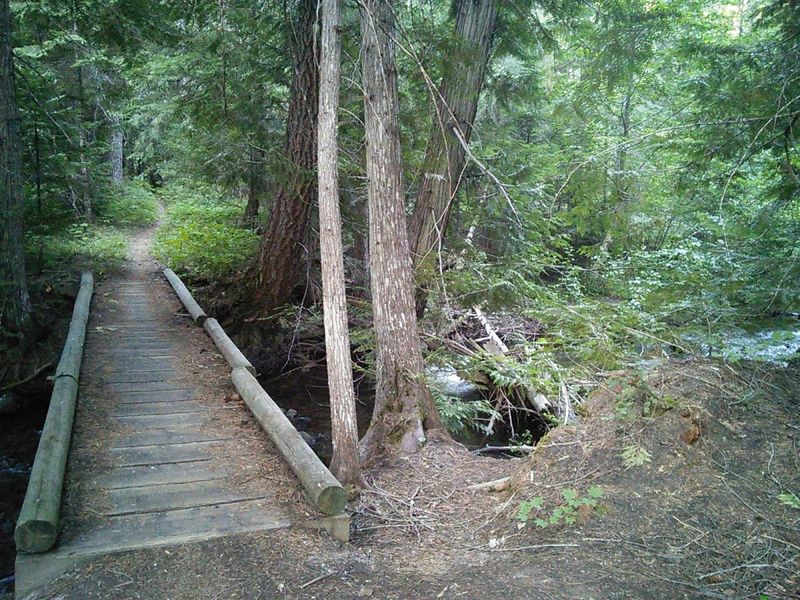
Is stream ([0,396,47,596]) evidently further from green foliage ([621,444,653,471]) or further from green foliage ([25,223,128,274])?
green foliage ([621,444,653,471])

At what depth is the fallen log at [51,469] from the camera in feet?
11.5

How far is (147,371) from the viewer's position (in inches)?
279

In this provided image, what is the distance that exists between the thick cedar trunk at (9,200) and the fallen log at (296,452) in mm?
4922

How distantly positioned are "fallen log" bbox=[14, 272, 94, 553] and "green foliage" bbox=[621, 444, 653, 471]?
406cm

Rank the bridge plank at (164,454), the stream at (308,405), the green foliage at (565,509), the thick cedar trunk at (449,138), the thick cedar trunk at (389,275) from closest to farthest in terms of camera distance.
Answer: the green foliage at (565,509) < the bridge plank at (164,454) < the stream at (308,405) < the thick cedar trunk at (389,275) < the thick cedar trunk at (449,138)

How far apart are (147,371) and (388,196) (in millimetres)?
3944

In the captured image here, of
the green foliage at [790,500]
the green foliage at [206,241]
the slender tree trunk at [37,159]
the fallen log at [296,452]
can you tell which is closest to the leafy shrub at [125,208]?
the green foliage at [206,241]

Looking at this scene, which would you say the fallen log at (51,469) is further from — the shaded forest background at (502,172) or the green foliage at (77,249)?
the green foliage at (77,249)

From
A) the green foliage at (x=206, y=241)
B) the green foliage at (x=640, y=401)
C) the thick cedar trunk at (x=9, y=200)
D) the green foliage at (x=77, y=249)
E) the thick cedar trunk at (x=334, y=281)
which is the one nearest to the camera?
the green foliage at (x=640, y=401)

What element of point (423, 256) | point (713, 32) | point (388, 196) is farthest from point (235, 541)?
point (713, 32)

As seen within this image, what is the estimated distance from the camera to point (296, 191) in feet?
30.3

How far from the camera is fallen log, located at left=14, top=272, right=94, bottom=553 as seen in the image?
3502 millimetres

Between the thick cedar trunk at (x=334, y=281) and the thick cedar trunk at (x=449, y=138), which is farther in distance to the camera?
the thick cedar trunk at (x=449, y=138)

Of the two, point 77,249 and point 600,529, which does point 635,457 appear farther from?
point 77,249
